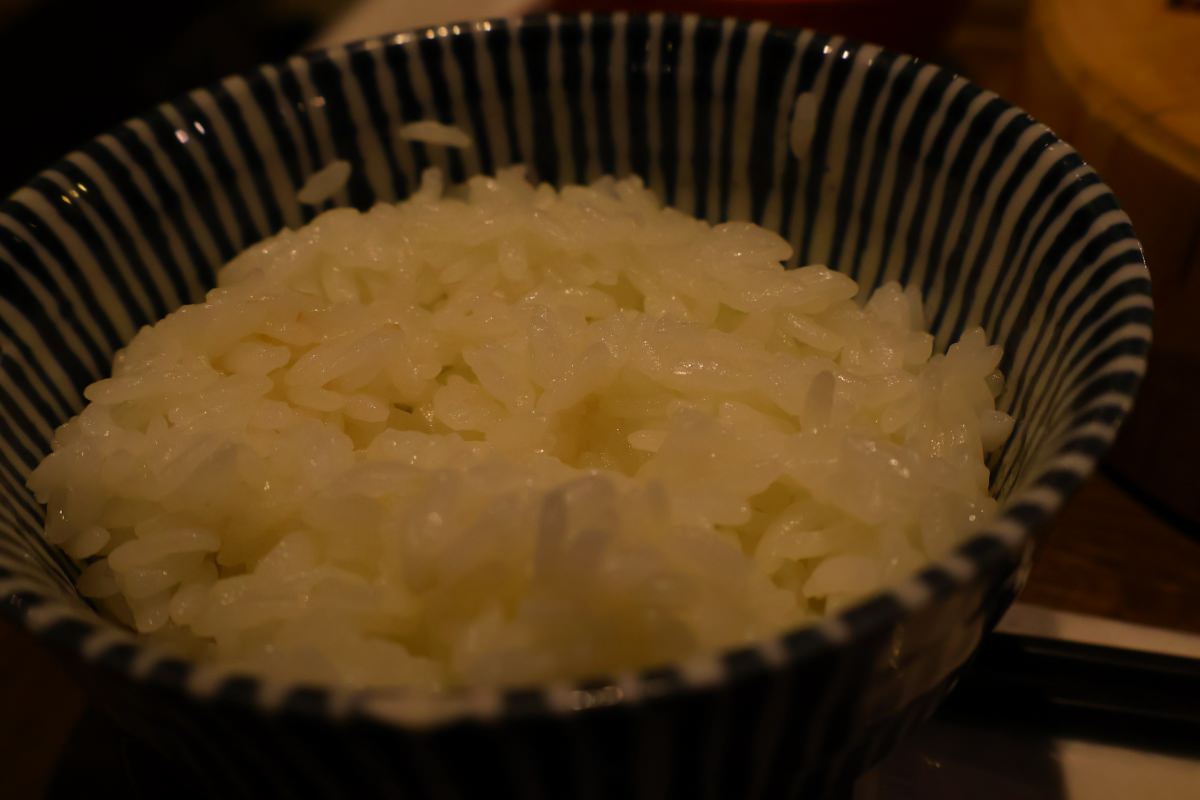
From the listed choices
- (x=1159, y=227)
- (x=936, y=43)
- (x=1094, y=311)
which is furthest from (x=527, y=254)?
(x=936, y=43)

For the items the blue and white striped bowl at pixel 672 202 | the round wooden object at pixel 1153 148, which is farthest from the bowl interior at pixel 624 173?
the round wooden object at pixel 1153 148

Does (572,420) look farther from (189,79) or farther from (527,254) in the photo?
(189,79)

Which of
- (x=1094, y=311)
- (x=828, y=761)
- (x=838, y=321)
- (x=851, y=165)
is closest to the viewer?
(x=828, y=761)

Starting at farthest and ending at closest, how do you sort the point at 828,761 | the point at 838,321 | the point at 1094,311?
the point at 838,321, the point at 1094,311, the point at 828,761

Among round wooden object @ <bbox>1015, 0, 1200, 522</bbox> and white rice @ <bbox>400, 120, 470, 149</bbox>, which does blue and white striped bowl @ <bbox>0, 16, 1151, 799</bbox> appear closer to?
white rice @ <bbox>400, 120, 470, 149</bbox>

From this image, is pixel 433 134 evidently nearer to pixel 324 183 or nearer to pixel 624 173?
pixel 324 183

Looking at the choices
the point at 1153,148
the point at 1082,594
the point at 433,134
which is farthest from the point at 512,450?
the point at 1153,148
